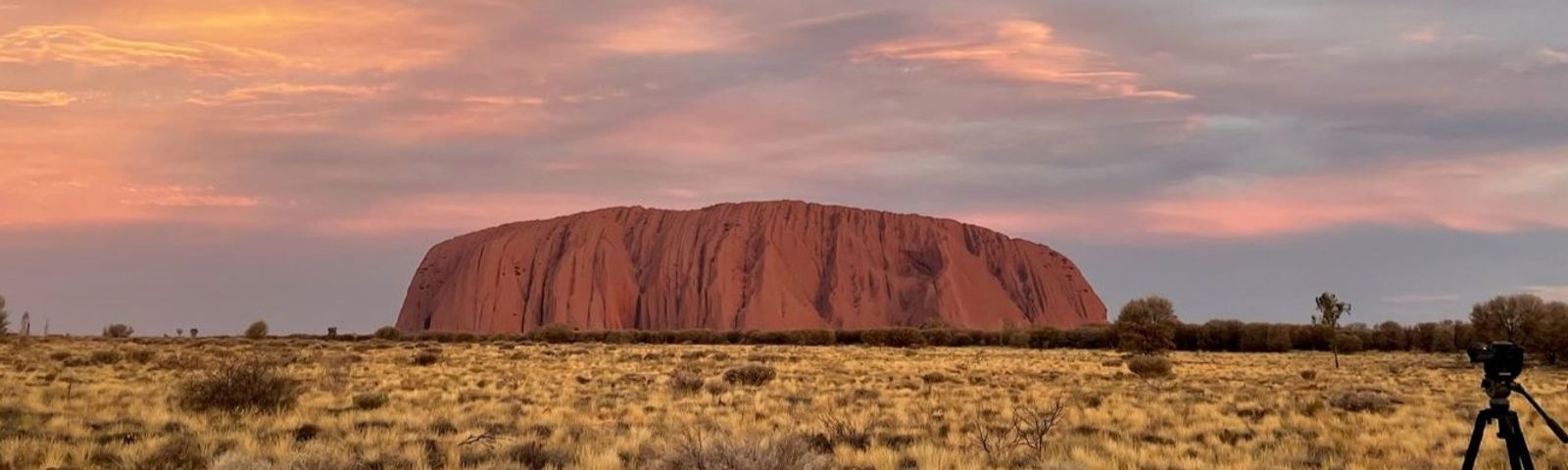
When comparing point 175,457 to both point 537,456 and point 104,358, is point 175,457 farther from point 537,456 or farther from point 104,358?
point 104,358

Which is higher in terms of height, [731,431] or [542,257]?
[542,257]

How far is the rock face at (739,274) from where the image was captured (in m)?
145

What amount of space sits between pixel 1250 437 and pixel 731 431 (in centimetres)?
750

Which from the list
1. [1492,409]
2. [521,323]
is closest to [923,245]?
[521,323]

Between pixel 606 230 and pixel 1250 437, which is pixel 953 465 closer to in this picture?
pixel 1250 437

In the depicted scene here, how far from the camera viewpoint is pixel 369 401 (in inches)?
710

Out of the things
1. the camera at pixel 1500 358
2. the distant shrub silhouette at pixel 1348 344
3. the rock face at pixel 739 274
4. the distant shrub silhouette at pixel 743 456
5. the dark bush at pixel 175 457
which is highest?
the rock face at pixel 739 274

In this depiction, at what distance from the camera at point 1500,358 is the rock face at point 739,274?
129 m

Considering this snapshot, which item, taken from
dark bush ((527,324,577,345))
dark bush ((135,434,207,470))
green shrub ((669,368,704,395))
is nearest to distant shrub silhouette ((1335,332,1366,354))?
green shrub ((669,368,704,395))

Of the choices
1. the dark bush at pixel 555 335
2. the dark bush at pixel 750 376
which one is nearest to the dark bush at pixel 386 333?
the dark bush at pixel 555 335

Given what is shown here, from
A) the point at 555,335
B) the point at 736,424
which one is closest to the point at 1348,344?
the point at 555,335

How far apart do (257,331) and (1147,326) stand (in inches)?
2898

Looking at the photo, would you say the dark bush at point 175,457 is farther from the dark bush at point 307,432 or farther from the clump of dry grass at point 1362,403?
the clump of dry grass at point 1362,403

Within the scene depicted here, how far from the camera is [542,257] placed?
155625mm
